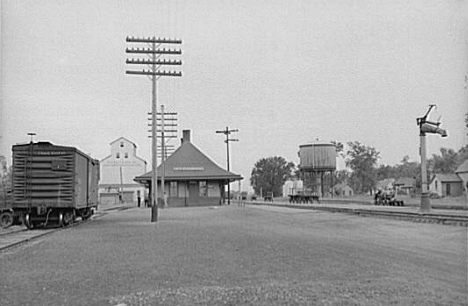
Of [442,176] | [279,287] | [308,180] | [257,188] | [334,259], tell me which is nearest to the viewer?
[279,287]

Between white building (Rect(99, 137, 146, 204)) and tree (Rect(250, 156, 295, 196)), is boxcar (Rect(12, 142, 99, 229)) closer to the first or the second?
white building (Rect(99, 137, 146, 204))

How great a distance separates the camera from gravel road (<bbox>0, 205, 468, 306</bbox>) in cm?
704

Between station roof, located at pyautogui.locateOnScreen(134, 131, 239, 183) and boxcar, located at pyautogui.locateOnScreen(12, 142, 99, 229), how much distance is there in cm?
2373

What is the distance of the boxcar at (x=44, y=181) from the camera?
20.5m

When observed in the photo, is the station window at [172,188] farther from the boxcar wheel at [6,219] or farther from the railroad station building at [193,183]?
the boxcar wheel at [6,219]

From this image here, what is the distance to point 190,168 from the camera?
49.6 metres

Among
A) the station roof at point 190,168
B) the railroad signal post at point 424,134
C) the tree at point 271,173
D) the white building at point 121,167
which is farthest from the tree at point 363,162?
the railroad signal post at point 424,134

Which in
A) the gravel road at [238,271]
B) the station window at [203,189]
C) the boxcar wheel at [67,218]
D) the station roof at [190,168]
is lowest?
the gravel road at [238,271]

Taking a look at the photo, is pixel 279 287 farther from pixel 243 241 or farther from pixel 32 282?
pixel 243 241

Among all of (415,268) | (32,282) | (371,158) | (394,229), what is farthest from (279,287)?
(371,158)

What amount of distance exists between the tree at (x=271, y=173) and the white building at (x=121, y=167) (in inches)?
1454

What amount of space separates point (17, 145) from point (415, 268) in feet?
52.3

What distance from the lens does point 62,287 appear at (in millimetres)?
7785

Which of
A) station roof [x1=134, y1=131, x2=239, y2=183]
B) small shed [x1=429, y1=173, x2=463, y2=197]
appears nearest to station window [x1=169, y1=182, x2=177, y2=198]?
station roof [x1=134, y1=131, x2=239, y2=183]
